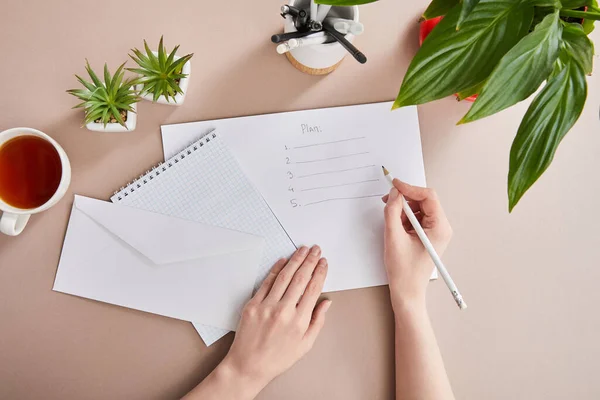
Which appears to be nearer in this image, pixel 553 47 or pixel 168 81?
pixel 553 47

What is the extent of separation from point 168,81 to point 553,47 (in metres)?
0.50

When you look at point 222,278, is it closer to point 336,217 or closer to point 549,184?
point 336,217

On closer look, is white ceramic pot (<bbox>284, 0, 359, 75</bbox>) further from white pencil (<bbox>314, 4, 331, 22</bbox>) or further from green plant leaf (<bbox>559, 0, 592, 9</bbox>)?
green plant leaf (<bbox>559, 0, 592, 9</bbox>)

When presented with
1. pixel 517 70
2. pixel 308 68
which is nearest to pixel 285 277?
pixel 308 68

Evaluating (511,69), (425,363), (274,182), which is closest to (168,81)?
(274,182)

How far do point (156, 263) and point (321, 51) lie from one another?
1.40ft

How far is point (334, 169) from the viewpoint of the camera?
0.76 meters

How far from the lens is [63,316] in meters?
0.73

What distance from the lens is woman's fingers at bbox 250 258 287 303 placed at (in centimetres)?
75

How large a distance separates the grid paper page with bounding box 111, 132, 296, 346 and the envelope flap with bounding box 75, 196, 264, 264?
12mm

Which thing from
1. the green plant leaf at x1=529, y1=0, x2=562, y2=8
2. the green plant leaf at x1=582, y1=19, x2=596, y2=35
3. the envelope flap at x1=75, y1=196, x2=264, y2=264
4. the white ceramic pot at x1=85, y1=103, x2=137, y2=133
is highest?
the green plant leaf at x1=582, y1=19, x2=596, y2=35

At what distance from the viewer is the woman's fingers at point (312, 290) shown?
2.44ft

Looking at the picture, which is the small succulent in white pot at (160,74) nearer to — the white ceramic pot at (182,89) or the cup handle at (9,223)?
the white ceramic pot at (182,89)

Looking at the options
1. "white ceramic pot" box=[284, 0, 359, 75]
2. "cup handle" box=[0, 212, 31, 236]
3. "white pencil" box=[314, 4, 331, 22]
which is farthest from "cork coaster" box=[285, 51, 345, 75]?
"cup handle" box=[0, 212, 31, 236]
